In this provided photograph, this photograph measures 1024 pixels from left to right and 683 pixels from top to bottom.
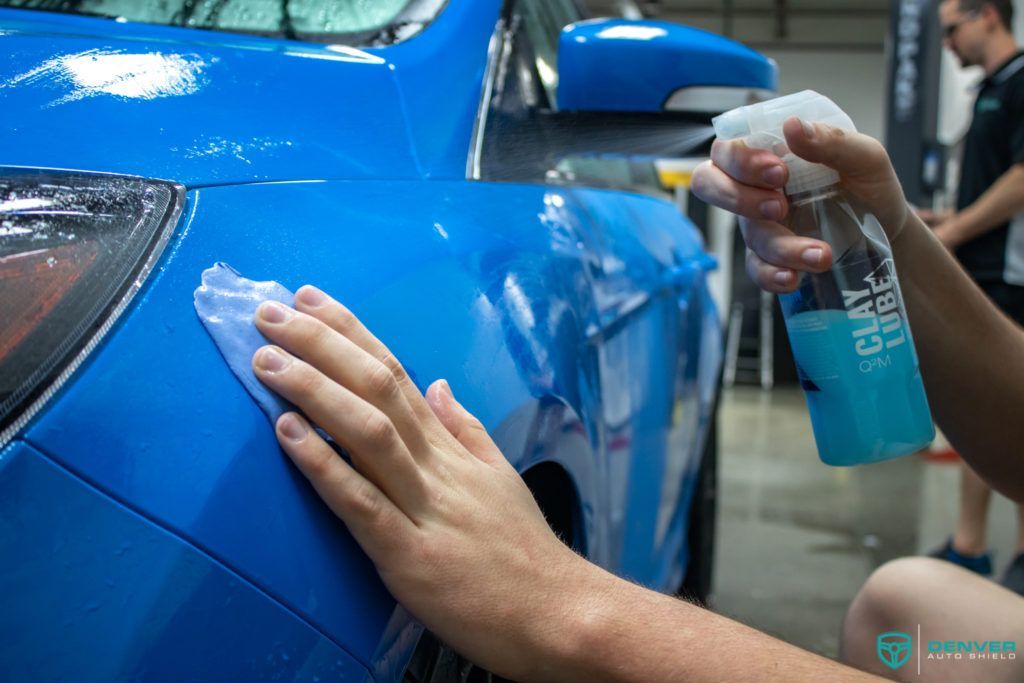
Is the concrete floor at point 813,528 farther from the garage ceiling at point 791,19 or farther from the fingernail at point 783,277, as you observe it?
the garage ceiling at point 791,19

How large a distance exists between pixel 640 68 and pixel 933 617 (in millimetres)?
806

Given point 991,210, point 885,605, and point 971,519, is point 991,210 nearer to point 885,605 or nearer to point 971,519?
point 971,519

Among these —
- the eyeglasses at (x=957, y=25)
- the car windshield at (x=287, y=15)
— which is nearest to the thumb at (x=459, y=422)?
the car windshield at (x=287, y=15)

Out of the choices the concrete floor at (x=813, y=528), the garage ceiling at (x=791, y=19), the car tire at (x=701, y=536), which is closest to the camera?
the car tire at (x=701, y=536)

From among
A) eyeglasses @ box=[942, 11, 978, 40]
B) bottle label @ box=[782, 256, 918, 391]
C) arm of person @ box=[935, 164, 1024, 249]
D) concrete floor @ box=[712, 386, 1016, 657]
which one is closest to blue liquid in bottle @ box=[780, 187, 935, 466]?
bottle label @ box=[782, 256, 918, 391]

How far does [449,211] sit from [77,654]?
22.3 inches

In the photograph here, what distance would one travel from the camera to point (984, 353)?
1.35 m

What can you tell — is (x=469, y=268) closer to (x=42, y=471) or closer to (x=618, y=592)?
(x=618, y=592)

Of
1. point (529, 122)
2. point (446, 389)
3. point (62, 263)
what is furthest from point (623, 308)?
point (62, 263)

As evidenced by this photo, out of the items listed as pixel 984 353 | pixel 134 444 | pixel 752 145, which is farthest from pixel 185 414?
pixel 984 353

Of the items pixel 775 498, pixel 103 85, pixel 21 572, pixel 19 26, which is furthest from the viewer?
pixel 775 498

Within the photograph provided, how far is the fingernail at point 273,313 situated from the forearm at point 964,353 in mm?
872

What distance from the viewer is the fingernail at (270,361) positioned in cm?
71

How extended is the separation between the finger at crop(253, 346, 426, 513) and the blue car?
31 millimetres
